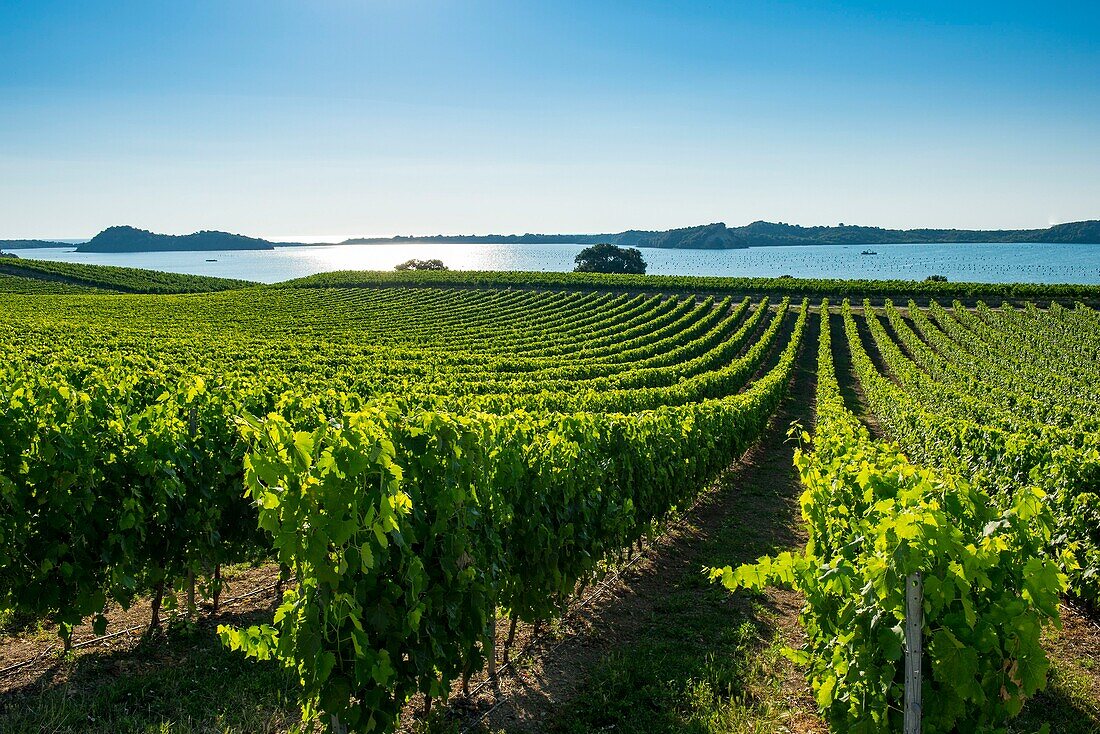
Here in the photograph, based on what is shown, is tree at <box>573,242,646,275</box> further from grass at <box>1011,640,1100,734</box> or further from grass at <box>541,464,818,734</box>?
grass at <box>1011,640,1100,734</box>

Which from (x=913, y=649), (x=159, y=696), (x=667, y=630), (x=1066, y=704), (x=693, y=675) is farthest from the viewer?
(x=667, y=630)

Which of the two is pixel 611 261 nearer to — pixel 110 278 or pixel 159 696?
pixel 110 278

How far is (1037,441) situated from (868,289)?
59380 millimetres

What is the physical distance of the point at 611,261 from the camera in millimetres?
118438

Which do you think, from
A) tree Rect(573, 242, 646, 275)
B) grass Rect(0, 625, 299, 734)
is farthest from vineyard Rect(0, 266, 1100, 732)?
tree Rect(573, 242, 646, 275)

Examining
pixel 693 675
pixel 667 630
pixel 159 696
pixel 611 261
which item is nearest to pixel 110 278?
pixel 611 261

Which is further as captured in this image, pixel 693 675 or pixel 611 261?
pixel 611 261

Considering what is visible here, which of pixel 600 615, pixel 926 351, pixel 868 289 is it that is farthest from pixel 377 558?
pixel 868 289

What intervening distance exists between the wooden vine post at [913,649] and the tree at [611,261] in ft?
375

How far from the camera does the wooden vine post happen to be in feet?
12.8

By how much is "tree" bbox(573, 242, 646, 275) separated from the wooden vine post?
4506 inches

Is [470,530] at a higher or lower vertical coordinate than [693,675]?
higher

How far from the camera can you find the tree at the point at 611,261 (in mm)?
117312

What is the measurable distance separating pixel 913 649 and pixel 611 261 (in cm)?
11657
